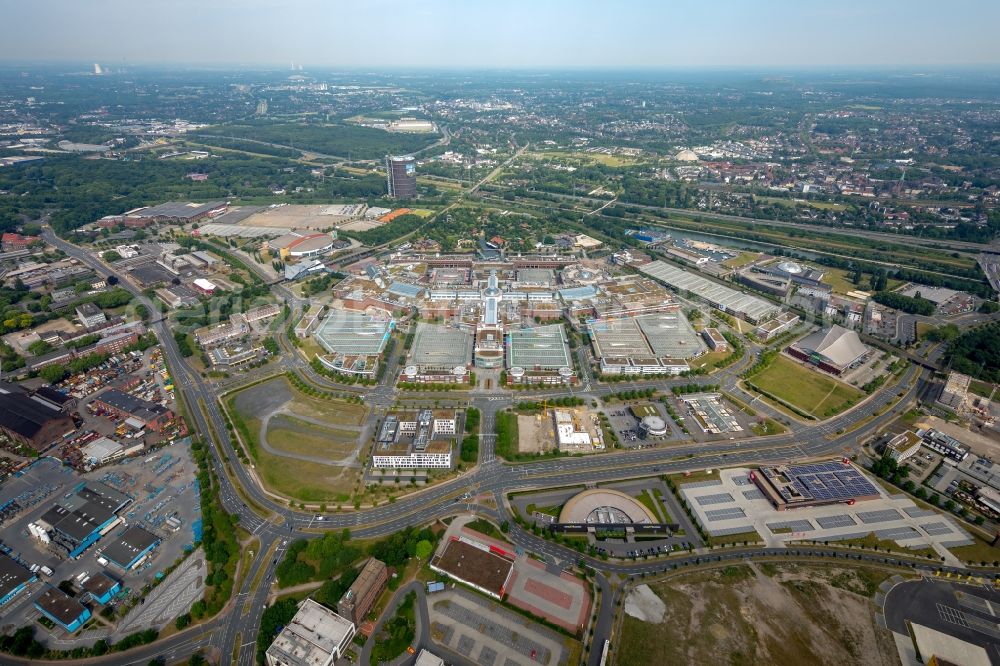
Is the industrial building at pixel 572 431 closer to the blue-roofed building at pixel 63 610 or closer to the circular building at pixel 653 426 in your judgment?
the circular building at pixel 653 426

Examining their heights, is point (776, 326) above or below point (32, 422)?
above

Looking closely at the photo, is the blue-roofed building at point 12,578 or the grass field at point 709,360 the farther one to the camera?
the grass field at point 709,360

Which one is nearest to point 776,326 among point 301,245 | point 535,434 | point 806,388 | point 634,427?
point 806,388

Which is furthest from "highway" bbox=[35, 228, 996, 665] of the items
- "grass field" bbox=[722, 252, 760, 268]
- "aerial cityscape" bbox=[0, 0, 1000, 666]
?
"grass field" bbox=[722, 252, 760, 268]


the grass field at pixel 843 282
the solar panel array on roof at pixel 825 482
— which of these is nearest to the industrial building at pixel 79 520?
the solar panel array on roof at pixel 825 482

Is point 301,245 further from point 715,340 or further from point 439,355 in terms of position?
point 715,340

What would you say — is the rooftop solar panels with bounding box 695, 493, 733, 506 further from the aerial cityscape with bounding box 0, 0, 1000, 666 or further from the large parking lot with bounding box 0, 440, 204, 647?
the large parking lot with bounding box 0, 440, 204, 647
